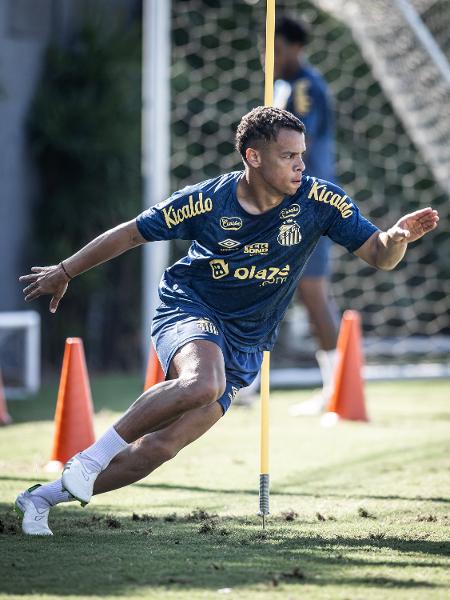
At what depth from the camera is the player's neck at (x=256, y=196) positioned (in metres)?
4.98

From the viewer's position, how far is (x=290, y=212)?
16.4 ft

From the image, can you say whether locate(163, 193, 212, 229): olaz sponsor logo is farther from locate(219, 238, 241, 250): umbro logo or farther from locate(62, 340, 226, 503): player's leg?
locate(62, 340, 226, 503): player's leg

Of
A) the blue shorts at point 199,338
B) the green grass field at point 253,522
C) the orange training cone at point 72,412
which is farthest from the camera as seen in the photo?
the orange training cone at point 72,412

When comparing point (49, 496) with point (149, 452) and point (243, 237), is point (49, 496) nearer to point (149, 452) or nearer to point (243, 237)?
point (149, 452)

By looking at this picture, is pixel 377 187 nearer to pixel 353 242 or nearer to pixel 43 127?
pixel 43 127

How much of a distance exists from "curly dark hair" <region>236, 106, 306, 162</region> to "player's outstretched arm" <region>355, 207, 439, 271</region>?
57 cm

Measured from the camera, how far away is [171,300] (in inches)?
201

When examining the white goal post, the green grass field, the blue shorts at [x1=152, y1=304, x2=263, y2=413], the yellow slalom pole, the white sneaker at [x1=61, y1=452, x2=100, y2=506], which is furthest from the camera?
the white goal post

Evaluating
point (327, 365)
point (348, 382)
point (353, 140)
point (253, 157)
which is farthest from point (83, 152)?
point (253, 157)

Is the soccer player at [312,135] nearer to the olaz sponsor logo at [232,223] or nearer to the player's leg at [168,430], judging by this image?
the olaz sponsor logo at [232,223]

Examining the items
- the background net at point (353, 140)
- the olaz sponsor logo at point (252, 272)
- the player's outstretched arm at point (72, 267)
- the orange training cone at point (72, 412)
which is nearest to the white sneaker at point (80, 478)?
the player's outstretched arm at point (72, 267)

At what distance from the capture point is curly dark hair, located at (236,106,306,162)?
16.2 feet

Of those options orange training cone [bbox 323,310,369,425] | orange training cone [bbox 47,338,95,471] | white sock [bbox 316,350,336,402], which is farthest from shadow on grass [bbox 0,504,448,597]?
white sock [bbox 316,350,336,402]

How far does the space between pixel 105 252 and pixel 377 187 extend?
348 inches
